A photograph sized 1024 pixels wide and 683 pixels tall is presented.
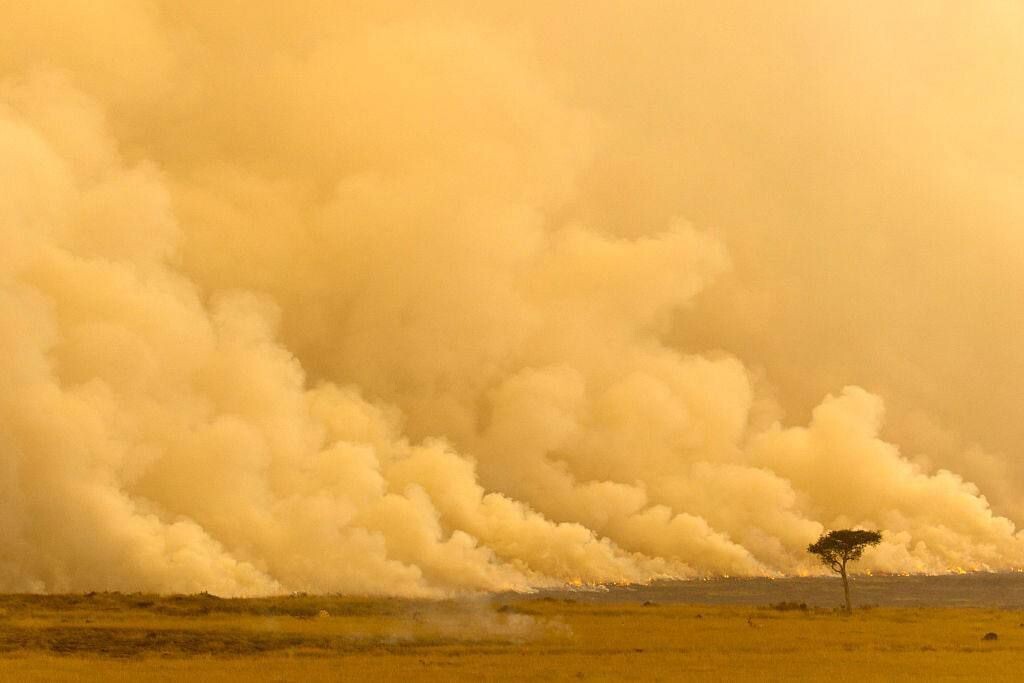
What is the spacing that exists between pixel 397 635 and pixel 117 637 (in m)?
29.4

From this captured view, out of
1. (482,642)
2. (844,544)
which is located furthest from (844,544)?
(482,642)

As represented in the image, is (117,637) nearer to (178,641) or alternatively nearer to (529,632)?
(178,641)

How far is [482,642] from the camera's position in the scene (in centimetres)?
11025

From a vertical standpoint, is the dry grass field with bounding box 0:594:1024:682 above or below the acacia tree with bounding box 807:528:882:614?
below

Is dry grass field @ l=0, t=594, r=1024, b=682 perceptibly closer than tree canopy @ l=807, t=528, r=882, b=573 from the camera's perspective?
Yes

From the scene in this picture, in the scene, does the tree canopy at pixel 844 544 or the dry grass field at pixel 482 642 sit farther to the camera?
the tree canopy at pixel 844 544

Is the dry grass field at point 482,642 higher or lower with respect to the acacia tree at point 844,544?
lower

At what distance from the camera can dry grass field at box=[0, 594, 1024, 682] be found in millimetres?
86562

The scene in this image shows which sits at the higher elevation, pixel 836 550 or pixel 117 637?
pixel 836 550

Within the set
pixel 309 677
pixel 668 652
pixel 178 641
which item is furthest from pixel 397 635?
pixel 309 677

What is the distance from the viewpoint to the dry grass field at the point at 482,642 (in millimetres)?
86562

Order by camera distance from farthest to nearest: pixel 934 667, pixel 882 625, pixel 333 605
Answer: pixel 333 605
pixel 882 625
pixel 934 667

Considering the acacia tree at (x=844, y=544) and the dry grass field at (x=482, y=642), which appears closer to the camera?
the dry grass field at (x=482, y=642)

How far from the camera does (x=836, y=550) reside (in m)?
198
